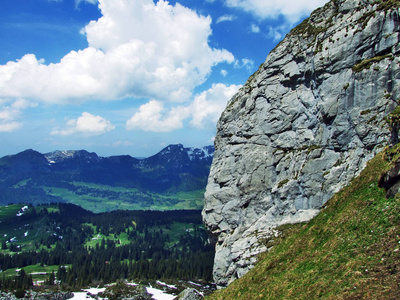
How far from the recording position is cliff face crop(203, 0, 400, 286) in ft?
166

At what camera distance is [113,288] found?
132875 mm

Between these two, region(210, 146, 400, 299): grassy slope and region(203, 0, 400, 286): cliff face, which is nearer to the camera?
region(210, 146, 400, 299): grassy slope

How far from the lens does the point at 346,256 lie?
960 inches

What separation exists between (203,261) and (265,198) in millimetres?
135783

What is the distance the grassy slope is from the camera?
66.0ft

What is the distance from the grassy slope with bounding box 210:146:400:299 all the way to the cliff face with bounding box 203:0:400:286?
16862 millimetres

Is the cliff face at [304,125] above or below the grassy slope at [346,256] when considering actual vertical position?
above

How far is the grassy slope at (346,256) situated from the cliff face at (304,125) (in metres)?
16.9

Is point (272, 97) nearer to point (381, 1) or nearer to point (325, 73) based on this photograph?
point (325, 73)

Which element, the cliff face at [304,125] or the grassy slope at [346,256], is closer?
the grassy slope at [346,256]

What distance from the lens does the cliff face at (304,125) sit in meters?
50.5

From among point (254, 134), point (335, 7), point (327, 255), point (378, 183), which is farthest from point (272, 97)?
point (327, 255)

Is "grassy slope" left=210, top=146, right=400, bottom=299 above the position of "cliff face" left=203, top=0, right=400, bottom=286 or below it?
below

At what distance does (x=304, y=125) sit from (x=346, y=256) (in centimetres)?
3953
